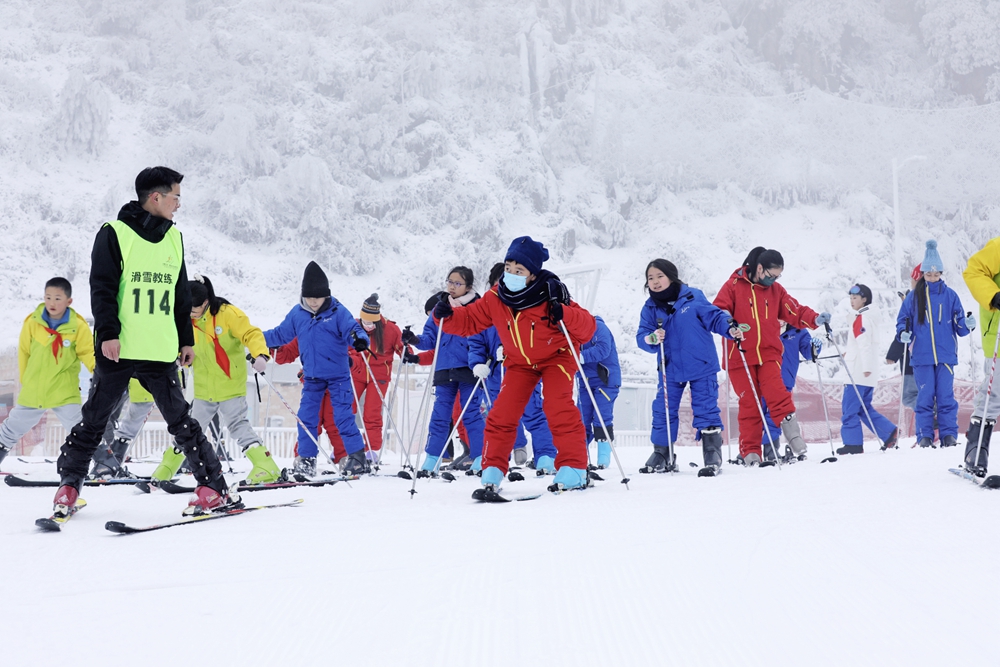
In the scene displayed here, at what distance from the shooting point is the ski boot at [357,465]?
6.02 m

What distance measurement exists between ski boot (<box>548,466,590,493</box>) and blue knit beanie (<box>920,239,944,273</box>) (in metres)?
2.94

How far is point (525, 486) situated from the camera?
504cm

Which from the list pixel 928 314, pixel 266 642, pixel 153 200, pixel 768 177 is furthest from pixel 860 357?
pixel 768 177

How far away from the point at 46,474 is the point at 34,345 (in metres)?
1.29

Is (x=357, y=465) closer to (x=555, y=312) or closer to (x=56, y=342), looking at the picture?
(x=56, y=342)

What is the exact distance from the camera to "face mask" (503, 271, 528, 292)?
4227 millimetres

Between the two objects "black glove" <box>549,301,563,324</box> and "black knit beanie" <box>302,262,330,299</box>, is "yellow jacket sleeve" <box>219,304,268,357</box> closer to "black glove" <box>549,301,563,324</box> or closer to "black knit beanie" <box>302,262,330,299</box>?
"black knit beanie" <box>302,262,330,299</box>

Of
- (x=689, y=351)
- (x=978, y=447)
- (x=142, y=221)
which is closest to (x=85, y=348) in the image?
(x=142, y=221)

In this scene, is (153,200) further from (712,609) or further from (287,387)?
(287,387)

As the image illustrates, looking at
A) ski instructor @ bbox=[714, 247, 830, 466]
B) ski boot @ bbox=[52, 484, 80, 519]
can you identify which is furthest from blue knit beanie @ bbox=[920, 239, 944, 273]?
ski boot @ bbox=[52, 484, 80, 519]

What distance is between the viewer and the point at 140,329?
3555 mm

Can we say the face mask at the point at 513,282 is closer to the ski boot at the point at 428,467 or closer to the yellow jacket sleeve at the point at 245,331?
the yellow jacket sleeve at the point at 245,331

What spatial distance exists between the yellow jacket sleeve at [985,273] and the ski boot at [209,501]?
334cm

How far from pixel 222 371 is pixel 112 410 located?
1619 mm
